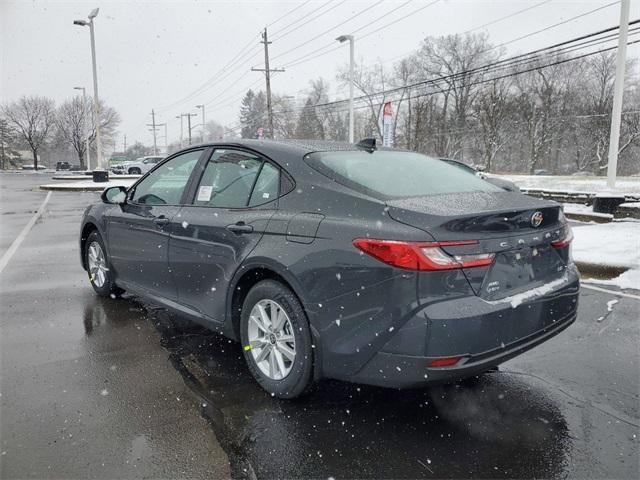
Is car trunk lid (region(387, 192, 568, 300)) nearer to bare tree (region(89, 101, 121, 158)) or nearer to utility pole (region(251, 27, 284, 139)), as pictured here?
utility pole (region(251, 27, 284, 139))

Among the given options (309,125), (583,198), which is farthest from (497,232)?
(309,125)

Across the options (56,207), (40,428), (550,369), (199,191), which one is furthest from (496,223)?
(56,207)

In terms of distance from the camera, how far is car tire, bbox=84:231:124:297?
5.08m

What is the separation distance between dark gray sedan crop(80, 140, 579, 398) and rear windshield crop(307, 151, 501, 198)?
0.05ft

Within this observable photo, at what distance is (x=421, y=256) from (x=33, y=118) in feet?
276

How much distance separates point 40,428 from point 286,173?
2.04 m

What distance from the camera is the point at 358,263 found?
2568 millimetres

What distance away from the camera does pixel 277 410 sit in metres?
2.96

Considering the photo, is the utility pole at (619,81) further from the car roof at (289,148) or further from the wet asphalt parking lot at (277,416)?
the car roof at (289,148)

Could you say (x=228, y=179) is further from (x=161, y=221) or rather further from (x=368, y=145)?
(x=368, y=145)

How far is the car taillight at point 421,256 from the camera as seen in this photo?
7.91ft

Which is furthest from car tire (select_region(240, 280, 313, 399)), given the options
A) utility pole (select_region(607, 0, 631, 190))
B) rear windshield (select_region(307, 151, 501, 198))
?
utility pole (select_region(607, 0, 631, 190))

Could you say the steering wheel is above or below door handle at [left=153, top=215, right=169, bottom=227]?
above

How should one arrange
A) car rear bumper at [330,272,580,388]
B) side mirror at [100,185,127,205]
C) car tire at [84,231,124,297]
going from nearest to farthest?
car rear bumper at [330,272,580,388] → side mirror at [100,185,127,205] → car tire at [84,231,124,297]
